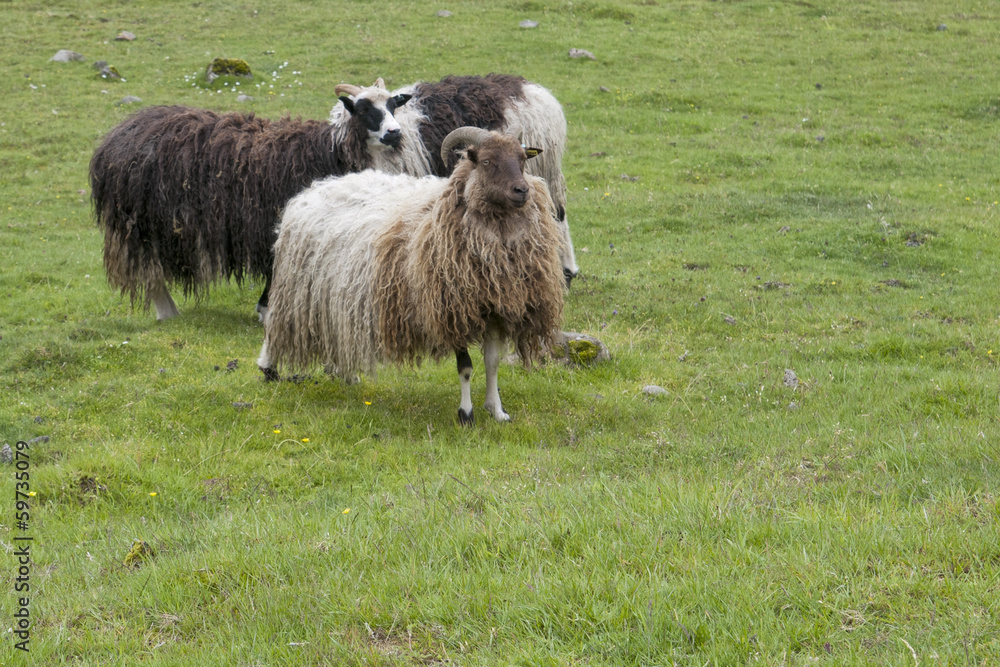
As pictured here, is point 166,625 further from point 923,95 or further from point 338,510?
point 923,95

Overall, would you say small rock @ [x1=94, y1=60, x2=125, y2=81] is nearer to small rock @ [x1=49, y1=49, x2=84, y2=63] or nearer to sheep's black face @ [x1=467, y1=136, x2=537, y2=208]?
small rock @ [x1=49, y1=49, x2=84, y2=63]

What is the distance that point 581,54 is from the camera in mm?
27625

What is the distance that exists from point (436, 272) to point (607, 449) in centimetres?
211

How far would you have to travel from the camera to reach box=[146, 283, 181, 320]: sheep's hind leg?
11734 mm


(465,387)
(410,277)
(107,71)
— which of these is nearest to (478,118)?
(410,277)

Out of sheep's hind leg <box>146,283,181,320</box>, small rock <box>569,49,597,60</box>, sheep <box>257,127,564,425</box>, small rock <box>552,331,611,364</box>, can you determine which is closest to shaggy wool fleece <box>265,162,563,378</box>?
sheep <box>257,127,564,425</box>

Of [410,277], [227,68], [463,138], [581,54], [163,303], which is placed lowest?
[163,303]

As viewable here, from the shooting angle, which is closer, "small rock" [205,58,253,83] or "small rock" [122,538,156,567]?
"small rock" [122,538,156,567]

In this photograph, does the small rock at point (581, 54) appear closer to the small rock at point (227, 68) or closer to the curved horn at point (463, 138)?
the small rock at point (227, 68)

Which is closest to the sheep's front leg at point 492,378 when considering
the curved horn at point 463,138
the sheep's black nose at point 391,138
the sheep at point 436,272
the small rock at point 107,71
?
the sheep at point 436,272

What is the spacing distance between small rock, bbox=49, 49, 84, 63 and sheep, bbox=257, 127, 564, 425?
23.6m

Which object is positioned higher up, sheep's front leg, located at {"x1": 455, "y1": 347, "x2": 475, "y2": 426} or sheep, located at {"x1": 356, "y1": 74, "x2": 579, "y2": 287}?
sheep, located at {"x1": 356, "y1": 74, "x2": 579, "y2": 287}

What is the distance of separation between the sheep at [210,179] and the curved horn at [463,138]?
324 cm

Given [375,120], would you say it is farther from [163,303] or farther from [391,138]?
[163,303]
